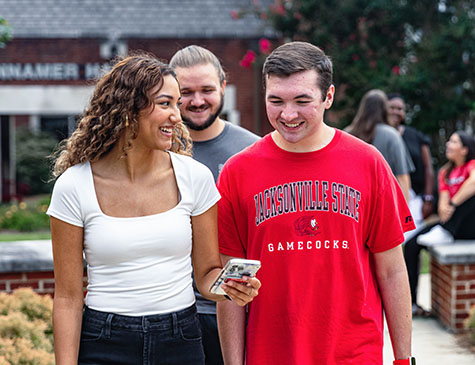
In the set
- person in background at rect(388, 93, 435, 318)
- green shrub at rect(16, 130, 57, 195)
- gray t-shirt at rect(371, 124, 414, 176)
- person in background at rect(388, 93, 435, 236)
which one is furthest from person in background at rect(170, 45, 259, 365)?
green shrub at rect(16, 130, 57, 195)

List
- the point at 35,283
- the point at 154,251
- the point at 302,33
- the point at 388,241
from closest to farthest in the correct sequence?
the point at 154,251, the point at 388,241, the point at 35,283, the point at 302,33

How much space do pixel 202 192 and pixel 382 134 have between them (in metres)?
3.97

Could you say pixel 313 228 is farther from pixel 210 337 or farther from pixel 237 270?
pixel 210 337

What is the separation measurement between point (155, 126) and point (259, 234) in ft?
1.79

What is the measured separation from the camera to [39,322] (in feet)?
15.9

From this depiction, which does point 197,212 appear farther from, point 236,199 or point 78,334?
point 78,334

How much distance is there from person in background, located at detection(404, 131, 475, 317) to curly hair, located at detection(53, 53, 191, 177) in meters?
4.86

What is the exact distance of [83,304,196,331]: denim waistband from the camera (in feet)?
8.44

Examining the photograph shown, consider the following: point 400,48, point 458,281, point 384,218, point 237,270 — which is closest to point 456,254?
point 458,281

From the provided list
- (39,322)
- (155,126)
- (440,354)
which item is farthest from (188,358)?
(440,354)

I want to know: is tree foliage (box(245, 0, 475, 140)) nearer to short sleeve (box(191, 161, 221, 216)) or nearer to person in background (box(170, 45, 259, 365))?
person in background (box(170, 45, 259, 365))

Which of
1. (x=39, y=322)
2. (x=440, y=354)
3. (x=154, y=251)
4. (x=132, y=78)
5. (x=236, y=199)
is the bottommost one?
(x=440, y=354)

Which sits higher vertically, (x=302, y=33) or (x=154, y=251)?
(x=302, y=33)

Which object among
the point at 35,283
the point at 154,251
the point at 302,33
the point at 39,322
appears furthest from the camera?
the point at 302,33
